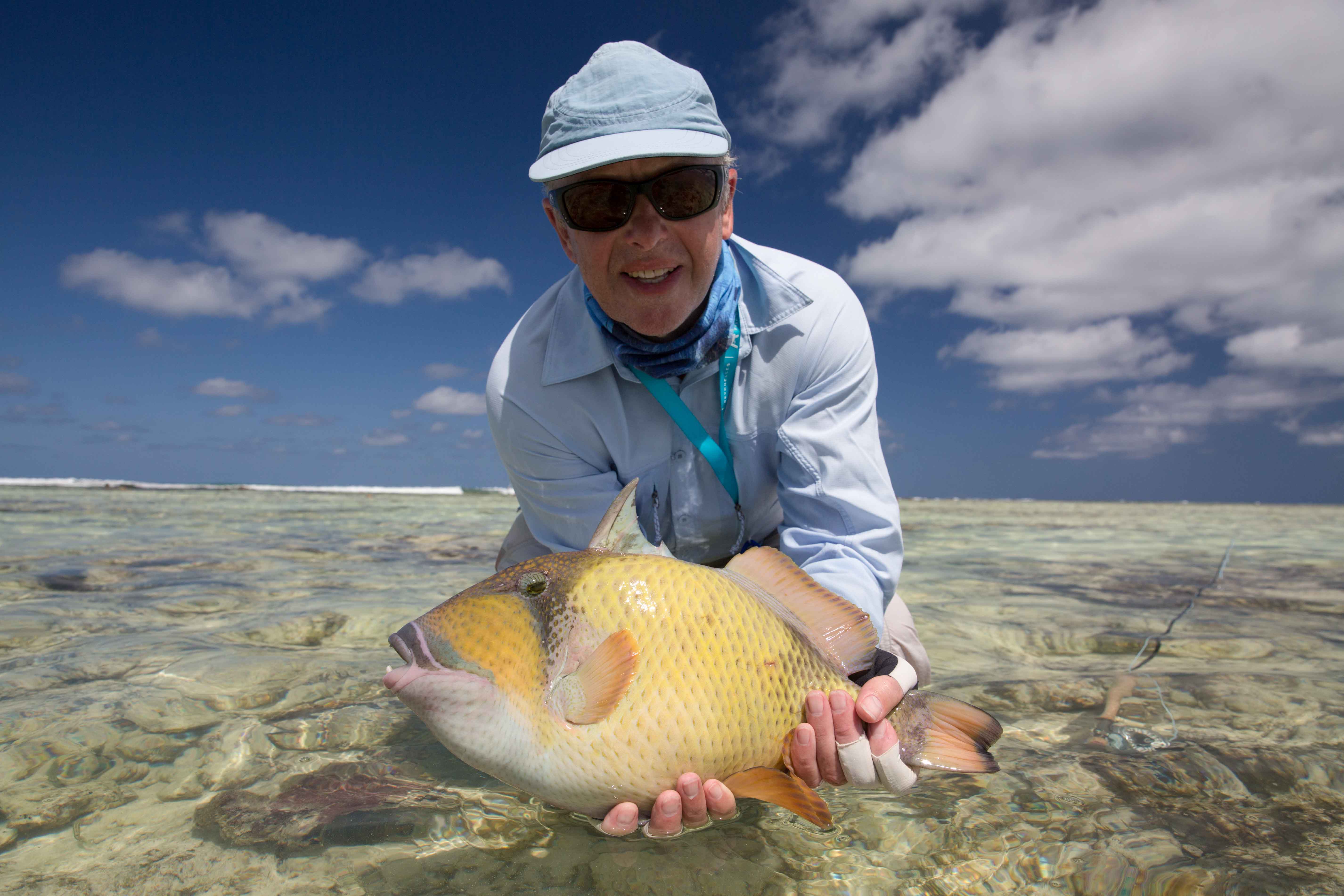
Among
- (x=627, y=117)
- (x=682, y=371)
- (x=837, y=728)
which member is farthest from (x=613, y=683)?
(x=627, y=117)

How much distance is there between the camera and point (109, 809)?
5.93 ft

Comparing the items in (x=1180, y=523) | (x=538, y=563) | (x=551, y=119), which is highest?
(x=551, y=119)

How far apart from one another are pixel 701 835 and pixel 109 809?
4.60 ft

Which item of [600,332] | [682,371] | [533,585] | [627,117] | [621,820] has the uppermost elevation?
[627,117]

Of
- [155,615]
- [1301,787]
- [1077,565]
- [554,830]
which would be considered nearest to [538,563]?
[554,830]

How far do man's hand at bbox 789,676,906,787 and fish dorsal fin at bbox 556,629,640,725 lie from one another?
425 mm

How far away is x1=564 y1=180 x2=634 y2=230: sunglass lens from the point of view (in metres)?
2.44

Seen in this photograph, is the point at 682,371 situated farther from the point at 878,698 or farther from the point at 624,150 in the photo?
the point at 878,698

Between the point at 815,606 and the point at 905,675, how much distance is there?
13.5 inches

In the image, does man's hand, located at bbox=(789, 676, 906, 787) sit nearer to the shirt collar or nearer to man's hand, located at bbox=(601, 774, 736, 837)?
man's hand, located at bbox=(601, 774, 736, 837)

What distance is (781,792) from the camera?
1.56 metres

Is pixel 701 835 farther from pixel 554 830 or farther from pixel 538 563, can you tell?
pixel 538 563

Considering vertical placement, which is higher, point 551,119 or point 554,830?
point 551,119

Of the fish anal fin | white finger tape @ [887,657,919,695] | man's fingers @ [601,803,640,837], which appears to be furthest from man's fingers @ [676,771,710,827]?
white finger tape @ [887,657,919,695]
